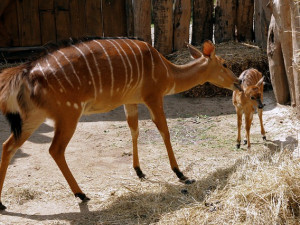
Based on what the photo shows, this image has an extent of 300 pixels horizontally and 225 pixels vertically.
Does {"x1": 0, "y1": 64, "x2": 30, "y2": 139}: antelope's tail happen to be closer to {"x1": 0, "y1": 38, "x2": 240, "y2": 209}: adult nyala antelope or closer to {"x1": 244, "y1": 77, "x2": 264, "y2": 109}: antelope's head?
{"x1": 0, "y1": 38, "x2": 240, "y2": 209}: adult nyala antelope

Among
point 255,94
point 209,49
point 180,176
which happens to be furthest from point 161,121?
point 255,94

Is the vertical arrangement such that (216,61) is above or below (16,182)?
above

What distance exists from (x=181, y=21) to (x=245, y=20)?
4.32 feet

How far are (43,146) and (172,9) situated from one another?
4068 mm

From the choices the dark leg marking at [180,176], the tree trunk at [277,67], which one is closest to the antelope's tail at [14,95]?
the dark leg marking at [180,176]

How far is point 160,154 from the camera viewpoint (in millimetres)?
5793

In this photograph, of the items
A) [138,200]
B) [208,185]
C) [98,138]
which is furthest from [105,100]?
[98,138]

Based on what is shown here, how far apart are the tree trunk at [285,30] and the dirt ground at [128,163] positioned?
2.00 feet

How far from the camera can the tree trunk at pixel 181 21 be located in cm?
876

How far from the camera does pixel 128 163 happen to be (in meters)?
5.55

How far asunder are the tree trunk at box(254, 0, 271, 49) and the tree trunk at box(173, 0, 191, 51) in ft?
4.25

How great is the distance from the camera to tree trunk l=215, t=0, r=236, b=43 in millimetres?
8914

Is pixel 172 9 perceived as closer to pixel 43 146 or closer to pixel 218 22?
pixel 218 22

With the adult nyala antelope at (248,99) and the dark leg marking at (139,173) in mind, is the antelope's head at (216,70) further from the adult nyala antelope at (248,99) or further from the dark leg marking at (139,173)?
the dark leg marking at (139,173)
